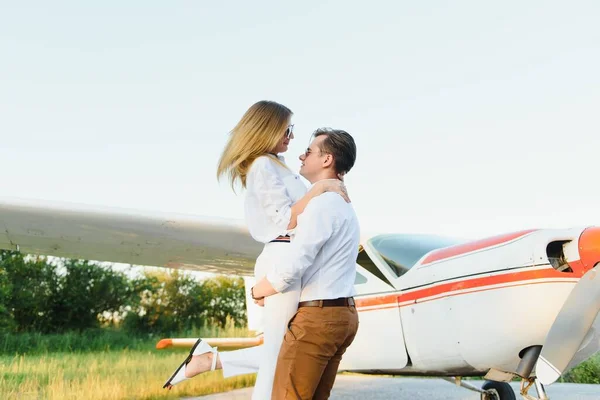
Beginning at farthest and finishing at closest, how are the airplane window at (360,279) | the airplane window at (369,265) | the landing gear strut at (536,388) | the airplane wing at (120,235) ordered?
the airplane wing at (120,235) → the airplane window at (360,279) → the airplane window at (369,265) → the landing gear strut at (536,388)

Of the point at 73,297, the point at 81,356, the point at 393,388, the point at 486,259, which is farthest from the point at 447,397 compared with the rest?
the point at 73,297

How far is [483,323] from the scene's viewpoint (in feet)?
11.8

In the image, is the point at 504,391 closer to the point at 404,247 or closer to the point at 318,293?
the point at 404,247

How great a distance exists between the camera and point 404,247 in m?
4.57

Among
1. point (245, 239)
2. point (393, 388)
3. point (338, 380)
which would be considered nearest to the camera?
point (245, 239)

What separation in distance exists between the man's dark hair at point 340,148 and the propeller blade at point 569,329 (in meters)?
1.85

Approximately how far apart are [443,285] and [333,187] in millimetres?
2100

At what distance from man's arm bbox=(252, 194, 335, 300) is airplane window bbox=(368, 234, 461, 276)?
259cm

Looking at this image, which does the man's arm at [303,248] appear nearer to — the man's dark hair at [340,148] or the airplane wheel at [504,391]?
the man's dark hair at [340,148]

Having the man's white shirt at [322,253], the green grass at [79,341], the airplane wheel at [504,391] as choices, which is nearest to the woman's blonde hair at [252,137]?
the man's white shirt at [322,253]

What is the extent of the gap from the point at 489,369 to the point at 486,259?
0.71 m

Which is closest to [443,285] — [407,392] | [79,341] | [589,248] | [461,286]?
[461,286]

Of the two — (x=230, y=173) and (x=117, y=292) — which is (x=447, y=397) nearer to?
(x=230, y=173)

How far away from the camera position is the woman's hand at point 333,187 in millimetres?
1980
